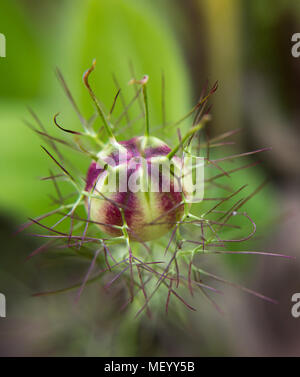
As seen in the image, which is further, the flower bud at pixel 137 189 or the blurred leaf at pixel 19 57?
the blurred leaf at pixel 19 57

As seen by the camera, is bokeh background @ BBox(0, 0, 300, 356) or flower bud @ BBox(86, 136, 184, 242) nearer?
flower bud @ BBox(86, 136, 184, 242)

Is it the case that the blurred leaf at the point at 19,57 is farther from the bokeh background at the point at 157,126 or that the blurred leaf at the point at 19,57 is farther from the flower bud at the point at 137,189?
the flower bud at the point at 137,189

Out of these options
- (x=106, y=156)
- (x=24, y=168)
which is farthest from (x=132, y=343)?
(x=106, y=156)

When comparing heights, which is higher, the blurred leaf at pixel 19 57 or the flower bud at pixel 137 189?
the blurred leaf at pixel 19 57

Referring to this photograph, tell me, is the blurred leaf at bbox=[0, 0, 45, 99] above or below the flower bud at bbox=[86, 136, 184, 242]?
above

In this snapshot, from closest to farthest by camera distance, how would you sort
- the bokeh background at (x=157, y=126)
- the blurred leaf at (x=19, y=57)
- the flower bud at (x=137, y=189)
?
the flower bud at (x=137, y=189), the bokeh background at (x=157, y=126), the blurred leaf at (x=19, y=57)

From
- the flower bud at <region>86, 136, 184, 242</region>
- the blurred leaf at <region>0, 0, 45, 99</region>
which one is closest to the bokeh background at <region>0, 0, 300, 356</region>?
the blurred leaf at <region>0, 0, 45, 99</region>

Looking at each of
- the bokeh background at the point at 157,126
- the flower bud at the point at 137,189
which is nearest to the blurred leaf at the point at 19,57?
the bokeh background at the point at 157,126

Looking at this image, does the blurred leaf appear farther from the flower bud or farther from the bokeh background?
the flower bud

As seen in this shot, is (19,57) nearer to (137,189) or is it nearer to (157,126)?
(157,126)
